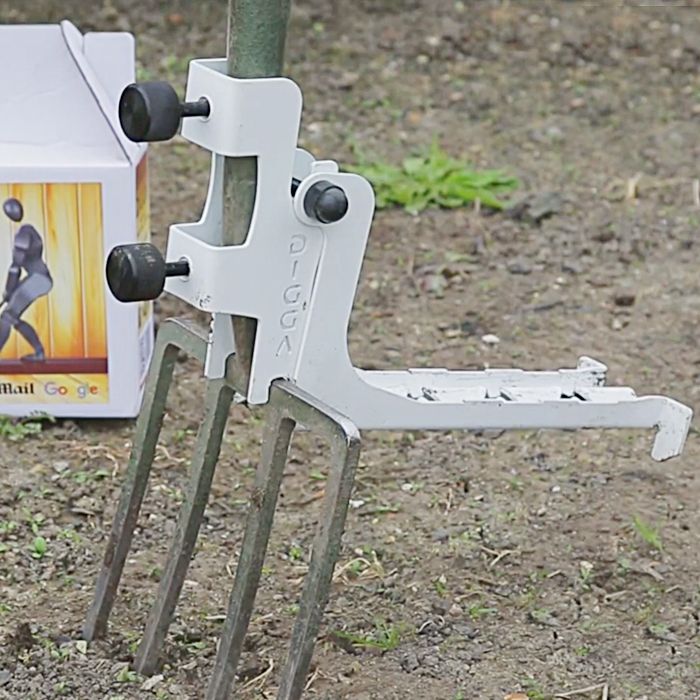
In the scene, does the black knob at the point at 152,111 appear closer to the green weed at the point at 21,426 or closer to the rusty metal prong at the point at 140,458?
the rusty metal prong at the point at 140,458

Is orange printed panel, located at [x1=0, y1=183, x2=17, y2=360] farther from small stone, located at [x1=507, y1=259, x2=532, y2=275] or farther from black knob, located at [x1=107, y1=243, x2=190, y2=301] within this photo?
small stone, located at [x1=507, y1=259, x2=532, y2=275]

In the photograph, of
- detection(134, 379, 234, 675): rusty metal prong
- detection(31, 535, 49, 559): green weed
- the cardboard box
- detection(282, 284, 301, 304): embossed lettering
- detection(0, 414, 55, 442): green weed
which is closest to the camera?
detection(282, 284, 301, 304): embossed lettering

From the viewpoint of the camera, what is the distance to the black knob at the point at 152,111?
1566mm

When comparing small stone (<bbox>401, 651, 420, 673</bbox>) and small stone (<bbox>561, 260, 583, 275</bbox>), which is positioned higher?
small stone (<bbox>401, 651, 420, 673</bbox>)

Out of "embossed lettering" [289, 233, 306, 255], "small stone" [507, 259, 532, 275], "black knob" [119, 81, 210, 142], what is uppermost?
"black knob" [119, 81, 210, 142]

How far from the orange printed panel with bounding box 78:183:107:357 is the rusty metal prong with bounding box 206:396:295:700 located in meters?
0.78

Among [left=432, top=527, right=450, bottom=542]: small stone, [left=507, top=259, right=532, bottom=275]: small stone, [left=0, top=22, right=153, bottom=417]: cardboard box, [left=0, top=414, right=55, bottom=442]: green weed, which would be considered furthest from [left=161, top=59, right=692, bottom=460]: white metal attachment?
[left=507, top=259, right=532, bottom=275]: small stone

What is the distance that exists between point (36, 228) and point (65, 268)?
0.08 meters

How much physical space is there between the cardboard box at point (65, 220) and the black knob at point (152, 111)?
751mm

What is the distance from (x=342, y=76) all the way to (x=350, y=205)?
2.79 metres

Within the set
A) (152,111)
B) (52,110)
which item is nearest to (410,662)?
(152,111)

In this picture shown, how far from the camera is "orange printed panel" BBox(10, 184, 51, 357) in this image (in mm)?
2359

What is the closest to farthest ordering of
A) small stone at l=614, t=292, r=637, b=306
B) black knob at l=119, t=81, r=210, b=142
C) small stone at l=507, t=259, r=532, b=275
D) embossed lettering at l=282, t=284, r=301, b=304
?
black knob at l=119, t=81, r=210, b=142 < embossed lettering at l=282, t=284, r=301, b=304 < small stone at l=614, t=292, r=637, b=306 < small stone at l=507, t=259, r=532, b=275

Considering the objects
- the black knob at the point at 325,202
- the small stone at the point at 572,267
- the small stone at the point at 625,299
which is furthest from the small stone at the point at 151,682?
the small stone at the point at 572,267
